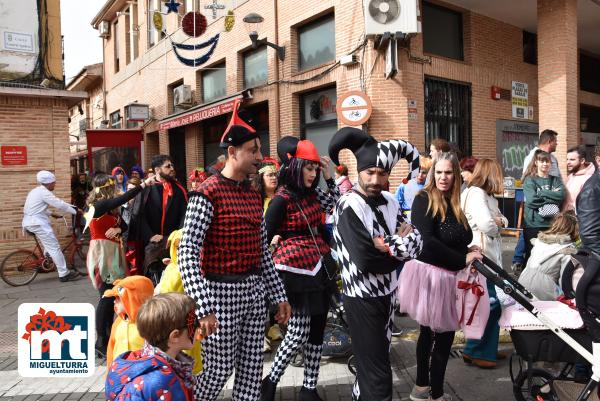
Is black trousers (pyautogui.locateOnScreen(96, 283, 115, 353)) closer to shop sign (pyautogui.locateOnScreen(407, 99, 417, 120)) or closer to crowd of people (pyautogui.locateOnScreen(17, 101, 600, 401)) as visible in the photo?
crowd of people (pyautogui.locateOnScreen(17, 101, 600, 401))

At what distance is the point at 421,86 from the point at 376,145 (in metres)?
8.57

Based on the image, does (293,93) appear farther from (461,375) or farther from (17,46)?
(461,375)

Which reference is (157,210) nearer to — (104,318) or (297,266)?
(104,318)

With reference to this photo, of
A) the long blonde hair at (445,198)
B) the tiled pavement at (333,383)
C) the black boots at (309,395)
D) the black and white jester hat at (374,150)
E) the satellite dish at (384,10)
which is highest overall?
the satellite dish at (384,10)

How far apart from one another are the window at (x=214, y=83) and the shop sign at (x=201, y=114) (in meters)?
1.05

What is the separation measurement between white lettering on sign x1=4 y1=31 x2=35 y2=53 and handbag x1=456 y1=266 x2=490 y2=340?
10.1m

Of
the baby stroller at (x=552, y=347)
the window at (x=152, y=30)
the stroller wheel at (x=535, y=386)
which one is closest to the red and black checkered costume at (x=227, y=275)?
the baby stroller at (x=552, y=347)

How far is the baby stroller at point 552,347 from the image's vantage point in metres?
2.98

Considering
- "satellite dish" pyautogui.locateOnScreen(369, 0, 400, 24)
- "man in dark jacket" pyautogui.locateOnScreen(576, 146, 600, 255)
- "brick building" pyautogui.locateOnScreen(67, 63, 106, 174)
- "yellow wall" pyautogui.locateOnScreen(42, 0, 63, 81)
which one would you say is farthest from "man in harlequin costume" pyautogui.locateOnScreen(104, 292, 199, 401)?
"brick building" pyautogui.locateOnScreen(67, 63, 106, 174)

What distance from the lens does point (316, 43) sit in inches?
480

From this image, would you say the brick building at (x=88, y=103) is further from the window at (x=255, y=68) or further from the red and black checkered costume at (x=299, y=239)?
the red and black checkered costume at (x=299, y=239)

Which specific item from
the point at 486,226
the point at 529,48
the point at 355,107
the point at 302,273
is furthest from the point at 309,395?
the point at 529,48

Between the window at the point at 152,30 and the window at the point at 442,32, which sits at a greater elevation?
the window at the point at 152,30

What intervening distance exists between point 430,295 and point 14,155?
956cm
